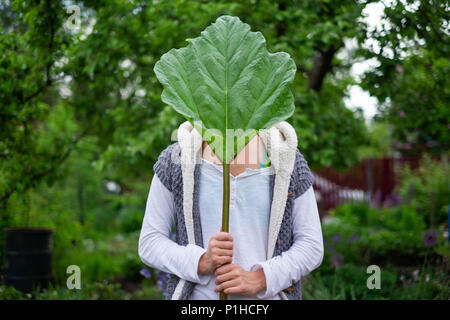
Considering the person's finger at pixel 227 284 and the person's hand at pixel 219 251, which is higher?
the person's hand at pixel 219 251

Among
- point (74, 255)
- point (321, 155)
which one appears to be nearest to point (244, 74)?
point (321, 155)

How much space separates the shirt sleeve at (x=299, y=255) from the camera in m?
1.44

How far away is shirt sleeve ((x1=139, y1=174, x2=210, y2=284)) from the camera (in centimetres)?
146

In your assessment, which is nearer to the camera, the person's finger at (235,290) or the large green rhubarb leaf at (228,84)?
the large green rhubarb leaf at (228,84)

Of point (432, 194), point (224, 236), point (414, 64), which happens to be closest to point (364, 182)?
point (432, 194)

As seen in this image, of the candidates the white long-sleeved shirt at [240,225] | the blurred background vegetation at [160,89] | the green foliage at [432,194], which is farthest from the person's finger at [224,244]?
the green foliage at [432,194]

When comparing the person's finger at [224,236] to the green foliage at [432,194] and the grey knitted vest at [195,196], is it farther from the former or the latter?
the green foliage at [432,194]

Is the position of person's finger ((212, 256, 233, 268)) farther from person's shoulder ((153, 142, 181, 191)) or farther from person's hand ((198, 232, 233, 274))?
person's shoulder ((153, 142, 181, 191))

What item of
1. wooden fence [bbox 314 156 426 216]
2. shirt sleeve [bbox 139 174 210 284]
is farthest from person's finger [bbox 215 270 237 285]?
wooden fence [bbox 314 156 426 216]

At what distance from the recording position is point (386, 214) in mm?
8156

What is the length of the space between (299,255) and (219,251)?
1.02 ft

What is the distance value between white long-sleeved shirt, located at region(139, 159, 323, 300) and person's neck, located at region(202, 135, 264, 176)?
0.02m

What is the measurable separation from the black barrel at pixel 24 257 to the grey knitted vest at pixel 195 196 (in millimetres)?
2996

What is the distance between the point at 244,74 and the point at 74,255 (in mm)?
4424
